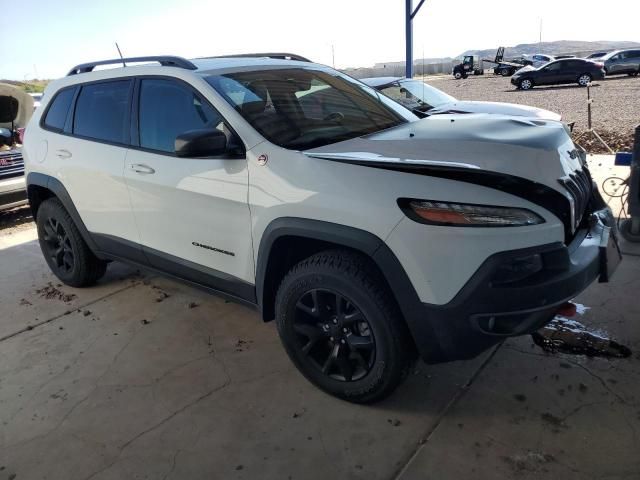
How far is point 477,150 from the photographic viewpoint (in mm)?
2400

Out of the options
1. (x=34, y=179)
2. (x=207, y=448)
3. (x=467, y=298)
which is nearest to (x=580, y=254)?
(x=467, y=298)

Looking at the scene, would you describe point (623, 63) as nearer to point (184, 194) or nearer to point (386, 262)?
point (184, 194)

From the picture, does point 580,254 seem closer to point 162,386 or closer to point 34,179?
point 162,386

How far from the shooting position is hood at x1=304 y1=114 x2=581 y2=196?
2289 mm

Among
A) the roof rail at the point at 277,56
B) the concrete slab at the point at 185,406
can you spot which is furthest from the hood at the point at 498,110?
the concrete slab at the point at 185,406

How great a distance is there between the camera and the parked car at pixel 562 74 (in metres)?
23.5

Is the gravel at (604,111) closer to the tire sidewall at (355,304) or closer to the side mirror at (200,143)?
the tire sidewall at (355,304)

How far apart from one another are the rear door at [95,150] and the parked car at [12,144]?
2694 millimetres

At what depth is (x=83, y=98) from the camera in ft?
12.8

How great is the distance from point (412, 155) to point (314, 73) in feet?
4.83

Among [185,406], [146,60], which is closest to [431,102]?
[146,60]

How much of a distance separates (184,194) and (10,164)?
15.5ft

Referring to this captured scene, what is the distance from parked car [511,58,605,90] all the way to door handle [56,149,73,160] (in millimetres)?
23499

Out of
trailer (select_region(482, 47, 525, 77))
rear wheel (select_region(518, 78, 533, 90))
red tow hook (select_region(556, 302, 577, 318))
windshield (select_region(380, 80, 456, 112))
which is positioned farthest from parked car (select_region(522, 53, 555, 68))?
red tow hook (select_region(556, 302, 577, 318))
